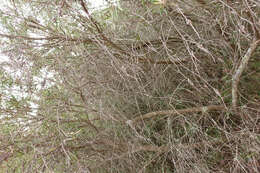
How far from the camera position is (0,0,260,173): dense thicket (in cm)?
179

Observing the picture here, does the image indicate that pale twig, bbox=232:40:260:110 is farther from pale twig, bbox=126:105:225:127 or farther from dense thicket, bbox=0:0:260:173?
pale twig, bbox=126:105:225:127

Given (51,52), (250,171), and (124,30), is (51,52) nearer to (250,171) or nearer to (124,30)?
(124,30)

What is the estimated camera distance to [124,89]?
2289 mm

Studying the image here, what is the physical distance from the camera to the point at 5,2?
1.88 metres

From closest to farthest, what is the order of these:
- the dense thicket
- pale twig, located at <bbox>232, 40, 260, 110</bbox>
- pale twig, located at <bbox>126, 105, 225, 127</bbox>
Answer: pale twig, located at <bbox>232, 40, 260, 110</bbox>
the dense thicket
pale twig, located at <bbox>126, 105, 225, 127</bbox>

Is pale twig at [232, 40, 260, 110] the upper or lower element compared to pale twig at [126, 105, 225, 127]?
upper

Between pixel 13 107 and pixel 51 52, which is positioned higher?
pixel 51 52

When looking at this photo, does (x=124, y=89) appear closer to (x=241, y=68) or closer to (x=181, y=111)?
(x=181, y=111)

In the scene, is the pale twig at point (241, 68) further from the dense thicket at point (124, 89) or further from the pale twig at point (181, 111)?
the pale twig at point (181, 111)

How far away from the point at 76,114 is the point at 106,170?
745 mm

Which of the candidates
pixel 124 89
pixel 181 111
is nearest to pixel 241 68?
pixel 181 111

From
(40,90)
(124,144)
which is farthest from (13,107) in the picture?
(124,144)

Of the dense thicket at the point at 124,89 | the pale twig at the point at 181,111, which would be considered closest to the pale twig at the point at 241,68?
the dense thicket at the point at 124,89

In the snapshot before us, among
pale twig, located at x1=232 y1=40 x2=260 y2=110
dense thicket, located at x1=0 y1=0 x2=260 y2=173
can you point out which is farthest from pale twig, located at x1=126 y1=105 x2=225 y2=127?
pale twig, located at x1=232 y1=40 x2=260 y2=110
